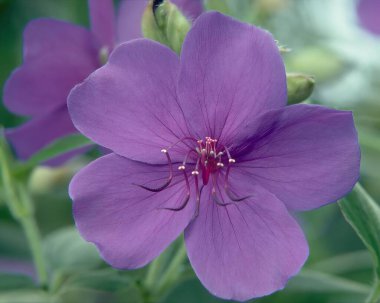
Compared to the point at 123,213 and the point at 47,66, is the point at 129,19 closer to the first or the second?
the point at 47,66

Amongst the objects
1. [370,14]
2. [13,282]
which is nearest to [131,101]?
[13,282]

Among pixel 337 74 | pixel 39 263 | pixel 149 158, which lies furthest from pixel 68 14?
pixel 149 158

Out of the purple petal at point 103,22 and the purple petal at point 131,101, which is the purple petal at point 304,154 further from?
the purple petal at point 103,22

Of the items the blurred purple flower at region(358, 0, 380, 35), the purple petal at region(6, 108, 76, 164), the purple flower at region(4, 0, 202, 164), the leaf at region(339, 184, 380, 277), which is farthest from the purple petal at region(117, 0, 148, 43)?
the blurred purple flower at region(358, 0, 380, 35)

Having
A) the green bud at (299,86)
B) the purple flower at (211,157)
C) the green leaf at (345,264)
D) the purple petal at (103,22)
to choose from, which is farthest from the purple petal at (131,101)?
the green leaf at (345,264)

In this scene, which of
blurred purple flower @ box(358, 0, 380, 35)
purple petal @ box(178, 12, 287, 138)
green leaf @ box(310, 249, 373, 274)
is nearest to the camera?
purple petal @ box(178, 12, 287, 138)

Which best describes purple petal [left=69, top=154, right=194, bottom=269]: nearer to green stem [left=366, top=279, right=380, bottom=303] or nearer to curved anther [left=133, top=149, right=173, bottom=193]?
curved anther [left=133, top=149, right=173, bottom=193]
